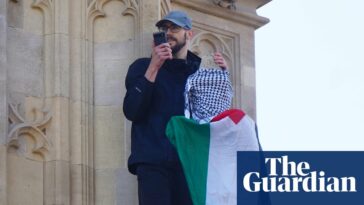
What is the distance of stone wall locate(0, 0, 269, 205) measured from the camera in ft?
41.5

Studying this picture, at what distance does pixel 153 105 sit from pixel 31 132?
0.90 m

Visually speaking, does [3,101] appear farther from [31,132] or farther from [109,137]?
[109,137]

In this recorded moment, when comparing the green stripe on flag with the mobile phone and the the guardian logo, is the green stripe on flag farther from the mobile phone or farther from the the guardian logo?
the mobile phone

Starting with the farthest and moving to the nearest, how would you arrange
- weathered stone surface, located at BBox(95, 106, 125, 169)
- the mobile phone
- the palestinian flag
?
weathered stone surface, located at BBox(95, 106, 125, 169)
the mobile phone
the palestinian flag

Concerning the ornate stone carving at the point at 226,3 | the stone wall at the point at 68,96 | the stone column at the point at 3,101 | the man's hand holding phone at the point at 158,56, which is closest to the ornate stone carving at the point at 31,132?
the stone wall at the point at 68,96

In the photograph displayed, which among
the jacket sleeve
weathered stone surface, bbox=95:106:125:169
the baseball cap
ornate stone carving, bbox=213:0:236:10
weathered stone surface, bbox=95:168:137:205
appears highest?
ornate stone carving, bbox=213:0:236:10

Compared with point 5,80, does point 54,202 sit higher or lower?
lower

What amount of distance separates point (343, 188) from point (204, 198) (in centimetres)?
122

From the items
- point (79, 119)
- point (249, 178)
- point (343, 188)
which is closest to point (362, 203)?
point (343, 188)

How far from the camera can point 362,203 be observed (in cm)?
1292

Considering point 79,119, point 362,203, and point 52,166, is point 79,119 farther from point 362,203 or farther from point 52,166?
point 362,203

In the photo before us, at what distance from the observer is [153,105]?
12594 mm

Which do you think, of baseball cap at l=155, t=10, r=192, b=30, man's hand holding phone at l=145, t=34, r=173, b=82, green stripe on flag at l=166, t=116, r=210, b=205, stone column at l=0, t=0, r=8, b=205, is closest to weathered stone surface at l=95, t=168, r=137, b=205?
green stripe on flag at l=166, t=116, r=210, b=205

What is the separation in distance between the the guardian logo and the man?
62cm
